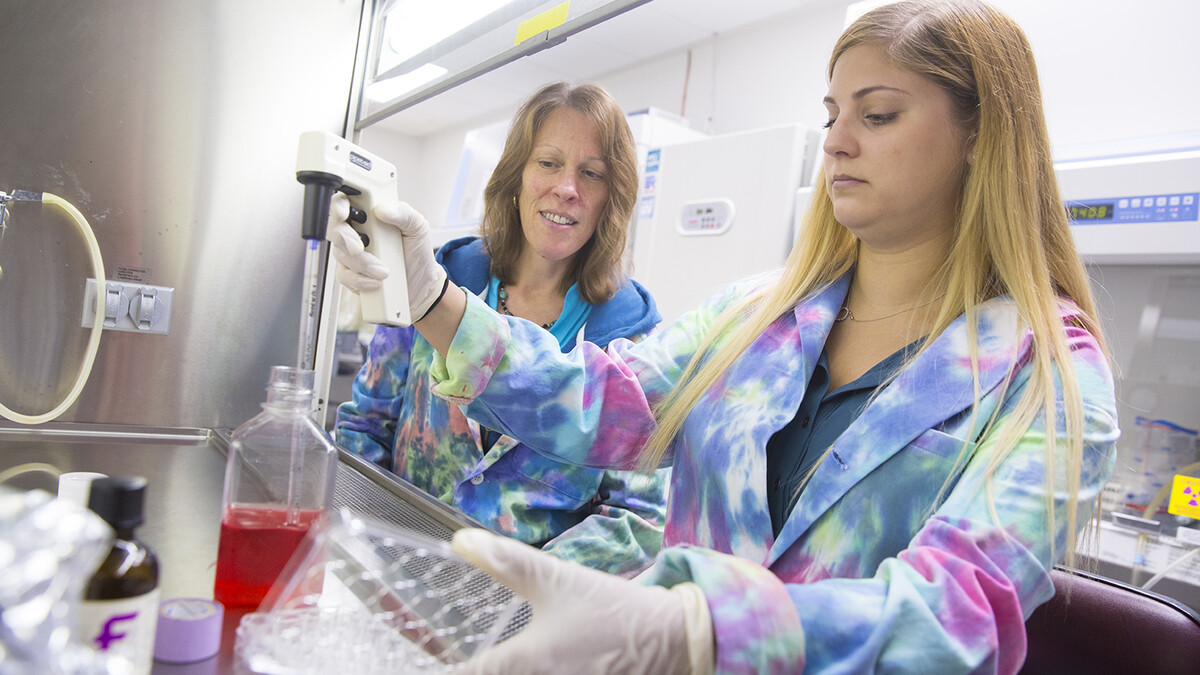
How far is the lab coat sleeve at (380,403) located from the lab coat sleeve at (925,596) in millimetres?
1169

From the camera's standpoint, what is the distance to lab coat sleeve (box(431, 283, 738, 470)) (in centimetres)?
111

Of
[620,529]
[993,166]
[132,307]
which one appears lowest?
[620,529]

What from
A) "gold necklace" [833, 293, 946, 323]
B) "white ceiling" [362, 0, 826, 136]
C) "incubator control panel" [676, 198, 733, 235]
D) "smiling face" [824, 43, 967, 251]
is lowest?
"gold necklace" [833, 293, 946, 323]

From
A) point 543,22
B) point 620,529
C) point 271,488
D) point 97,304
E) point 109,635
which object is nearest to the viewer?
point 109,635

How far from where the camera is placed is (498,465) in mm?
1473

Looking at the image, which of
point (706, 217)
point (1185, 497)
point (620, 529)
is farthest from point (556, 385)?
point (706, 217)

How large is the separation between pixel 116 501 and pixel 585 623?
347 mm

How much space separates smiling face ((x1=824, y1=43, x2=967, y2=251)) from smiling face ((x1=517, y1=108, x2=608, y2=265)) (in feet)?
2.36

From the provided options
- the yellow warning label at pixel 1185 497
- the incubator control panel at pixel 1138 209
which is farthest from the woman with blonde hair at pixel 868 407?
the yellow warning label at pixel 1185 497

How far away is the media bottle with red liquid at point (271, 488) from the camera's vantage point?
749mm

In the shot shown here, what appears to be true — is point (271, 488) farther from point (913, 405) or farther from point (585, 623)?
point (913, 405)

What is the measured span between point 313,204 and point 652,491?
0.91m

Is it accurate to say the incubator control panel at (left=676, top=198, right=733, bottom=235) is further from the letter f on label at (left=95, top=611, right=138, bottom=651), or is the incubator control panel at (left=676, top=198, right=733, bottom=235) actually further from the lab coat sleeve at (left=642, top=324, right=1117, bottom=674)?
the letter f on label at (left=95, top=611, right=138, bottom=651)

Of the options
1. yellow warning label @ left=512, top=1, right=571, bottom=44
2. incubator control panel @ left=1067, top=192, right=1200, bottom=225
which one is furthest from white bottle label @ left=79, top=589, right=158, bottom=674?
incubator control panel @ left=1067, top=192, right=1200, bottom=225
